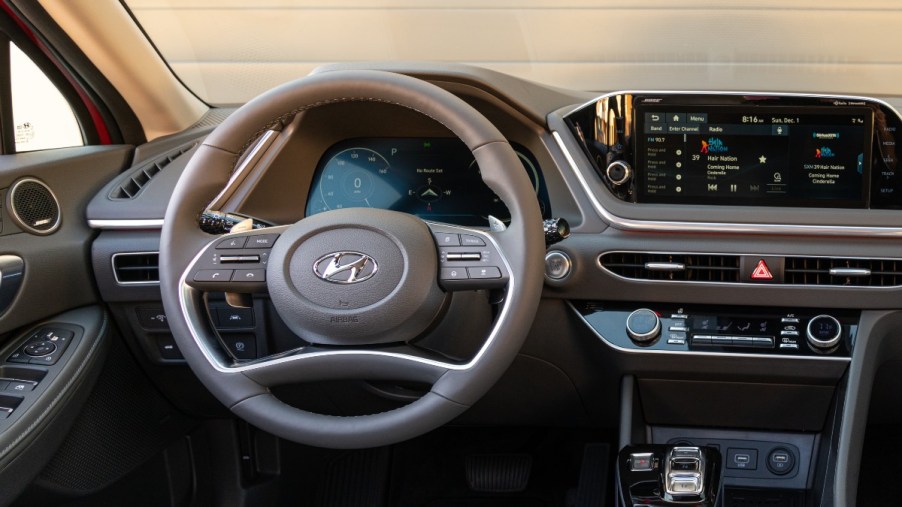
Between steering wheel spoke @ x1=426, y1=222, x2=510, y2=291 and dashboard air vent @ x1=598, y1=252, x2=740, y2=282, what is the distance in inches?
17.2

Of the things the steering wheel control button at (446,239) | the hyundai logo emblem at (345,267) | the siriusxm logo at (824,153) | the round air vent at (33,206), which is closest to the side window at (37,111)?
the round air vent at (33,206)

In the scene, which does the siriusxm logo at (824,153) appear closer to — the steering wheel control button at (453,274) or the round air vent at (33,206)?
the steering wheel control button at (453,274)

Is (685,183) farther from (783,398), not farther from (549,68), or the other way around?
(549,68)

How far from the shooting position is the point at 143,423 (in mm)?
2072

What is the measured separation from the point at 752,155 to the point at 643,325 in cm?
41

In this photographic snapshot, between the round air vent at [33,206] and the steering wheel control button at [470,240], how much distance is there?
0.90 m

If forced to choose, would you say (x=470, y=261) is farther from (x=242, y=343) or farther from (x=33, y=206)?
(x=33, y=206)

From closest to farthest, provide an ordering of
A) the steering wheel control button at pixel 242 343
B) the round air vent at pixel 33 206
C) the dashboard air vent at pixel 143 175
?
the round air vent at pixel 33 206 < the steering wheel control button at pixel 242 343 < the dashboard air vent at pixel 143 175

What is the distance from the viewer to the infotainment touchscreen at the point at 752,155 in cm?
183

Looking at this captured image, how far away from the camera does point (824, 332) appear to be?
71.4 inches

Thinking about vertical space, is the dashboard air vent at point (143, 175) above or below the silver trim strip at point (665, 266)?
above

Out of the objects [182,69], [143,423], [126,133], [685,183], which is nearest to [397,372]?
[685,183]

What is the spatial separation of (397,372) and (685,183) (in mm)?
791

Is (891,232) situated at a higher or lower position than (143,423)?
higher
